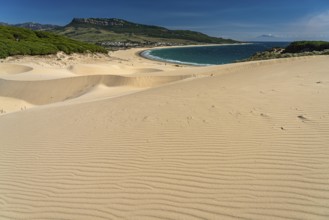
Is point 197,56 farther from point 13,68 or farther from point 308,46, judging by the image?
point 13,68

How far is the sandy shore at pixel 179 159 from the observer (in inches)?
142

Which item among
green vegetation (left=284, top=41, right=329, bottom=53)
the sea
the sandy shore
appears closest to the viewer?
the sandy shore

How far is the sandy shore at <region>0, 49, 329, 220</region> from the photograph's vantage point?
360 cm

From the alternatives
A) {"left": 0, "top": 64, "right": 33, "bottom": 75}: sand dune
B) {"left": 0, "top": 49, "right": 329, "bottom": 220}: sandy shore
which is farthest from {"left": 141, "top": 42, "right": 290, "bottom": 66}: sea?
{"left": 0, "top": 49, "right": 329, "bottom": 220}: sandy shore

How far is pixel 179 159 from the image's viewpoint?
16.1 feet

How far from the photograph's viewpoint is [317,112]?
648 cm

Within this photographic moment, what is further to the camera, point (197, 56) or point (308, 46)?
point (197, 56)

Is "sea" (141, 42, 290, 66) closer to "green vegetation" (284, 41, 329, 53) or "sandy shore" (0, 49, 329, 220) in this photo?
"green vegetation" (284, 41, 329, 53)

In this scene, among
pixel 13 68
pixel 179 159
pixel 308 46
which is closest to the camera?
pixel 179 159

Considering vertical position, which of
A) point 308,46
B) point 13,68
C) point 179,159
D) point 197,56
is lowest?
point 179,159

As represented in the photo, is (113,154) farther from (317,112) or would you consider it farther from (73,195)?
(317,112)

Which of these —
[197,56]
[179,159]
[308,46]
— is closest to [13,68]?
[179,159]

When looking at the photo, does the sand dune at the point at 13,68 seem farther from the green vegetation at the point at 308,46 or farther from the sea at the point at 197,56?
the green vegetation at the point at 308,46

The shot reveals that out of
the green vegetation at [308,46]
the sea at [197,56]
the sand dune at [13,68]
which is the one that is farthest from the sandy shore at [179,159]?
the sea at [197,56]
